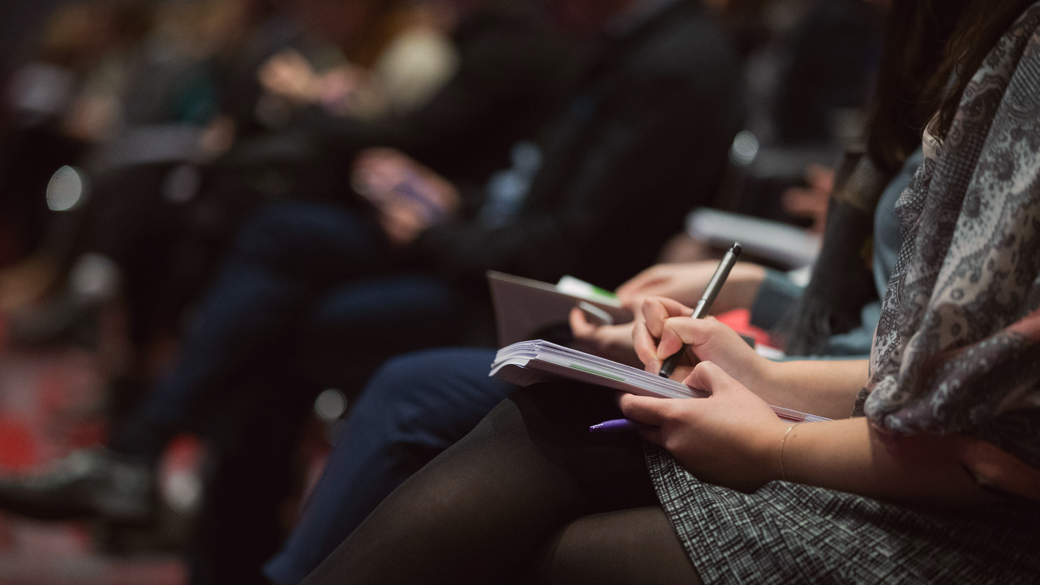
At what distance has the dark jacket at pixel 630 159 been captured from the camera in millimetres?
1435

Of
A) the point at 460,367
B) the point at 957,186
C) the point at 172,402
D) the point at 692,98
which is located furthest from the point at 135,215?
the point at 957,186

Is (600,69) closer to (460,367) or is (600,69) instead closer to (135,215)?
→ (460,367)

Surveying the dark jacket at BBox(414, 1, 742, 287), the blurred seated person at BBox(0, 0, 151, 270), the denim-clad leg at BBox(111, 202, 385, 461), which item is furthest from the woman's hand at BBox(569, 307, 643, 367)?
the blurred seated person at BBox(0, 0, 151, 270)

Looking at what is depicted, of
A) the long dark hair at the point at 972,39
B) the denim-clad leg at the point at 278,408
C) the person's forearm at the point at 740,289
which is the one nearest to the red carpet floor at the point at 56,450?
the denim-clad leg at the point at 278,408

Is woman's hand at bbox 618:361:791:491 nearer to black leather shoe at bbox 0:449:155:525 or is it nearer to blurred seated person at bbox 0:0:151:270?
black leather shoe at bbox 0:449:155:525

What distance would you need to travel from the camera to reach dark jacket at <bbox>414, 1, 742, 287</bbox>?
1.43 meters

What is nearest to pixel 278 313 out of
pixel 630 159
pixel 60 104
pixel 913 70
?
pixel 630 159

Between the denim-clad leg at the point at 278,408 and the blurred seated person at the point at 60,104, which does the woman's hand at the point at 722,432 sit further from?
the blurred seated person at the point at 60,104

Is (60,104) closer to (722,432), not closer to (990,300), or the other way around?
(722,432)

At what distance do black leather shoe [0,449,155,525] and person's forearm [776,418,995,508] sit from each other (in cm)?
149

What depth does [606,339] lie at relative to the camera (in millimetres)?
857

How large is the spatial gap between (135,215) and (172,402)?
3.99 feet

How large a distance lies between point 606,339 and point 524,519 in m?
0.28

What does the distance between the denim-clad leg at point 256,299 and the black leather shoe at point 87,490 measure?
0.04 metres
